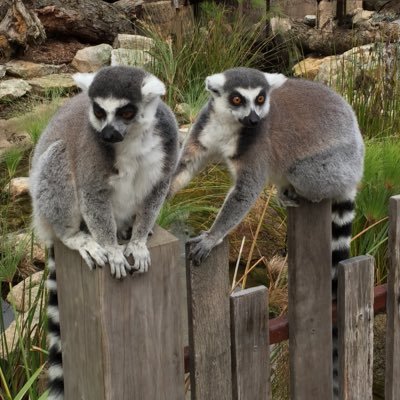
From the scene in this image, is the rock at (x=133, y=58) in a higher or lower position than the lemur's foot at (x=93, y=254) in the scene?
lower

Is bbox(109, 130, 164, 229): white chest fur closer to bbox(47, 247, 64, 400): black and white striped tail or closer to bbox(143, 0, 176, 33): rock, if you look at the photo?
bbox(47, 247, 64, 400): black and white striped tail

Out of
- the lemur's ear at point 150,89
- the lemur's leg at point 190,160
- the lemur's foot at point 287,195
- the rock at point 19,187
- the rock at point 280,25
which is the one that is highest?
the lemur's ear at point 150,89

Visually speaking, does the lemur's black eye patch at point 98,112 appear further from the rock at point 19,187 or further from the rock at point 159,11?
the rock at point 159,11

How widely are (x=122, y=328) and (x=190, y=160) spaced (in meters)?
1.22

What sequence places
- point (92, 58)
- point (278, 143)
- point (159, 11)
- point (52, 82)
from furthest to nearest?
point (159, 11)
point (92, 58)
point (52, 82)
point (278, 143)

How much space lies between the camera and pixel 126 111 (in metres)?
2.04

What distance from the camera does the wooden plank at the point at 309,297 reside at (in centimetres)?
216

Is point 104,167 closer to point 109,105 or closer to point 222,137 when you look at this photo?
point 109,105

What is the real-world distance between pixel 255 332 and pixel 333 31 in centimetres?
878

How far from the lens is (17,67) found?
29.2 feet

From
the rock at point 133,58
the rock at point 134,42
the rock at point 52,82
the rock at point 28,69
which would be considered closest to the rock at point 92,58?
the rock at point 134,42

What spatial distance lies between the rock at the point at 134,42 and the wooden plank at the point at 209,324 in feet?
18.7

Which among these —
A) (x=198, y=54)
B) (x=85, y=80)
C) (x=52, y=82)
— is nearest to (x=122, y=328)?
(x=85, y=80)

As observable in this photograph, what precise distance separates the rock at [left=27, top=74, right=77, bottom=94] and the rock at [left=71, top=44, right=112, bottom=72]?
1.73 ft
